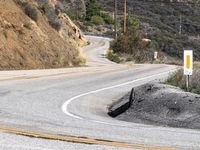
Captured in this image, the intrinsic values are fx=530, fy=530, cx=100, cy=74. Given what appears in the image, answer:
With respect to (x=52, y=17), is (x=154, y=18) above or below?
below

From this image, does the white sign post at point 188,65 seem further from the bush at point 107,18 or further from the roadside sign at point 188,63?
the bush at point 107,18

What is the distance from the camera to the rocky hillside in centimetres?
3083

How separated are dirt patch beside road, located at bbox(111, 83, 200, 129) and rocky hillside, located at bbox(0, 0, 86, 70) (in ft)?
51.5

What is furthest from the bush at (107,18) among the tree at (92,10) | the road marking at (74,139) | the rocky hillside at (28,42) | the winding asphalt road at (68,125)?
the road marking at (74,139)

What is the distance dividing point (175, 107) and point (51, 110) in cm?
337

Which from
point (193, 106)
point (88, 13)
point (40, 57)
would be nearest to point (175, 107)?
point (193, 106)

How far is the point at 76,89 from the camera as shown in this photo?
21.8 m

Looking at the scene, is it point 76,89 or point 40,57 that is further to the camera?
point 40,57

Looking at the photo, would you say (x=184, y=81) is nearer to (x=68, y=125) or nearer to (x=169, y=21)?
(x=68, y=125)

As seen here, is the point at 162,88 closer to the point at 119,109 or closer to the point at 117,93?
the point at 119,109

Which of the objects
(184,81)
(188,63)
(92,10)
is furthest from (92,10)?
(188,63)

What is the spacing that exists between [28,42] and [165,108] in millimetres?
20732

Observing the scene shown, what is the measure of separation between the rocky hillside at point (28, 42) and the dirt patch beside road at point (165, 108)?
15685 millimetres

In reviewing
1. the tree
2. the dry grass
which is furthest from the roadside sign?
the tree
